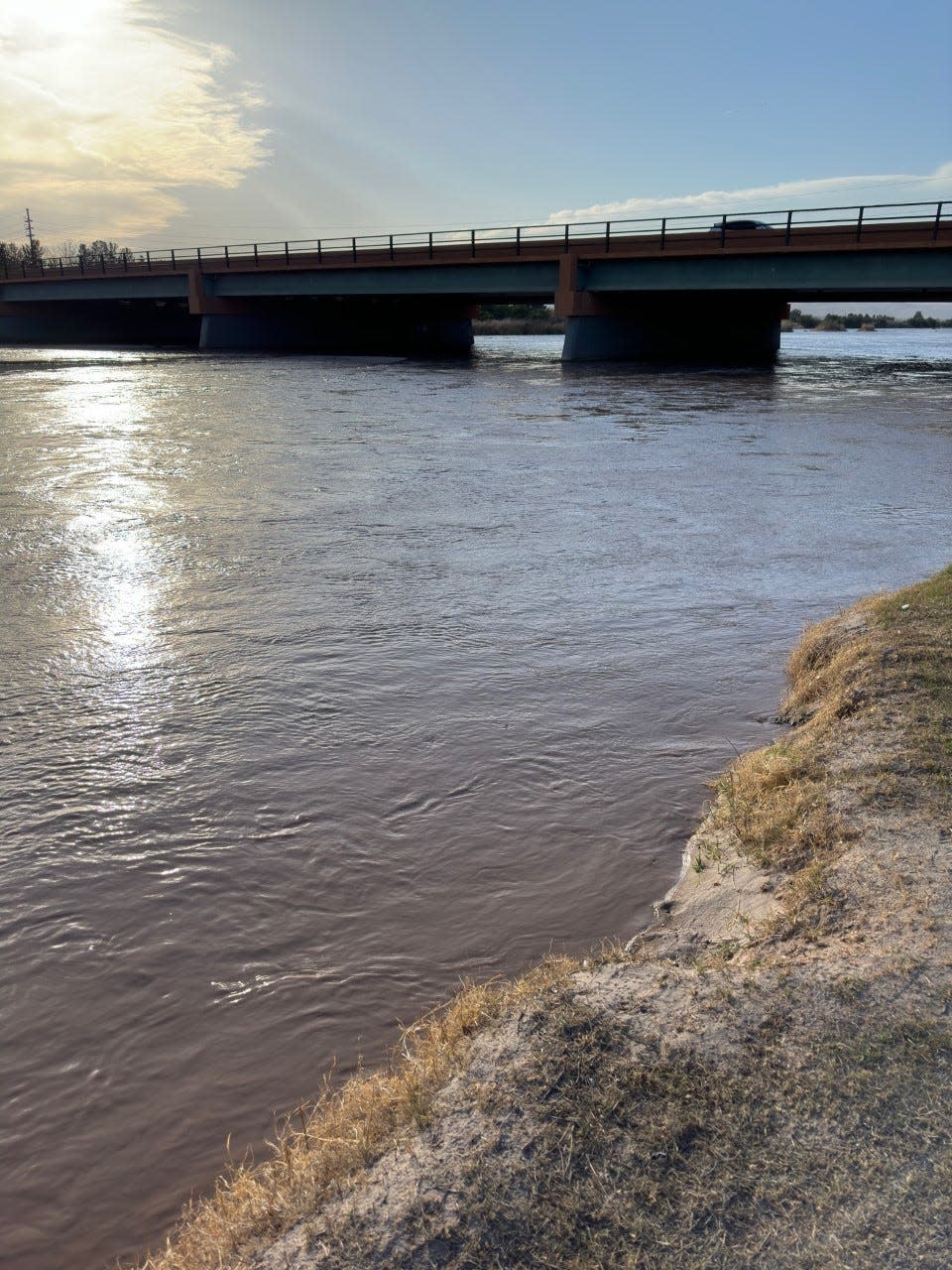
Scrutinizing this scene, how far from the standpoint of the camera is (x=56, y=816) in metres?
5.45

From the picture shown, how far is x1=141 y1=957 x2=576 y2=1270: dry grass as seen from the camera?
266 cm

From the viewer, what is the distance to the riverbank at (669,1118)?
2426 mm

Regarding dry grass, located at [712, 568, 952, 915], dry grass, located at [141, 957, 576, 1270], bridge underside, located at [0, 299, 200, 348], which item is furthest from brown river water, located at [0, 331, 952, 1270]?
bridge underside, located at [0, 299, 200, 348]

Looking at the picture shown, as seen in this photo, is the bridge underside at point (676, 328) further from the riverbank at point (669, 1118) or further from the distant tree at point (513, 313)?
the distant tree at point (513, 313)

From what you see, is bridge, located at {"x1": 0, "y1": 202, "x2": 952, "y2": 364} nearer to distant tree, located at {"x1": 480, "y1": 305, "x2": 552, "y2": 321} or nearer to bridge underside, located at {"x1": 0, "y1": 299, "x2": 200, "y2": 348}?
bridge underside, located at {"x1": 0, "y1": 299, "x2": 200, "y2": 348}

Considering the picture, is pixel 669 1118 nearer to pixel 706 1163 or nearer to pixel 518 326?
pixel 706 1163

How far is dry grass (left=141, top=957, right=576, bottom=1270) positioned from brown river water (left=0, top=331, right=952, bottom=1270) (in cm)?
24

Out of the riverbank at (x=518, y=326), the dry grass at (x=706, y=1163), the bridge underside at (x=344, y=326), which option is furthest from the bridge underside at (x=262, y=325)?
the dry grass at (x=706, y=1163)

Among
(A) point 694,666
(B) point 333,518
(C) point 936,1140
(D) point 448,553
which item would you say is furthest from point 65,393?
(C) point 936,1140

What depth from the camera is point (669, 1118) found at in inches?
107

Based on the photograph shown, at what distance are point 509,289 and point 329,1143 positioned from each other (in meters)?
49.5

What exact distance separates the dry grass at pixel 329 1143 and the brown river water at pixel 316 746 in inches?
9.3

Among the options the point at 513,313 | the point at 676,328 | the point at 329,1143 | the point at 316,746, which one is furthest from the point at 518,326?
the point at 329,1143

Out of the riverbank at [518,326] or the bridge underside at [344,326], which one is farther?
the riverbank at [518,326]
